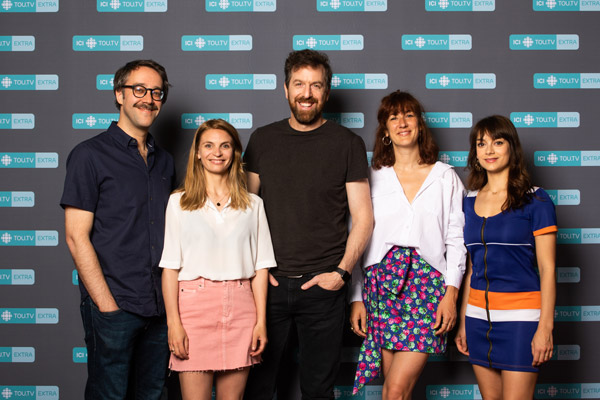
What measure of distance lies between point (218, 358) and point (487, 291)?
111 centimetres

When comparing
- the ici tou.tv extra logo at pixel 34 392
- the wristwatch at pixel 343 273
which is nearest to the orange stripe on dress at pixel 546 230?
the wristwatch at pixel 343 273

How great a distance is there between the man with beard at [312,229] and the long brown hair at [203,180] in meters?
0.20

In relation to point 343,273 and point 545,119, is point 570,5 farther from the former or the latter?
point 343,273

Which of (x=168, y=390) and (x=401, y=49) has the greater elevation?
(x=401, y=49)

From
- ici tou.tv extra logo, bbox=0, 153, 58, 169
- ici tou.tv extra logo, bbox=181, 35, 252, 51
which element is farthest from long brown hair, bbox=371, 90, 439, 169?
ici tou.tv extra logo, bbox=0, 153, 58, 169

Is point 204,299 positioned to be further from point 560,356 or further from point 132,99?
point 560,356

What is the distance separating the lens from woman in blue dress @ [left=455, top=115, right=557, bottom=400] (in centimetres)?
186

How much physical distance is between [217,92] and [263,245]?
1121mm

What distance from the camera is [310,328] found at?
2.09 meters

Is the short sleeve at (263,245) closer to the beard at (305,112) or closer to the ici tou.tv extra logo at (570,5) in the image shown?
the beard at (305,112)

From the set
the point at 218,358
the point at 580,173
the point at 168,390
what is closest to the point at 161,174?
the point at 218,358

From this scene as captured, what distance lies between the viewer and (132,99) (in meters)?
2.02

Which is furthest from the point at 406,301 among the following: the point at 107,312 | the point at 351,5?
the point at 351,5

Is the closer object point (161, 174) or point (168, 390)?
point (161, 174)
